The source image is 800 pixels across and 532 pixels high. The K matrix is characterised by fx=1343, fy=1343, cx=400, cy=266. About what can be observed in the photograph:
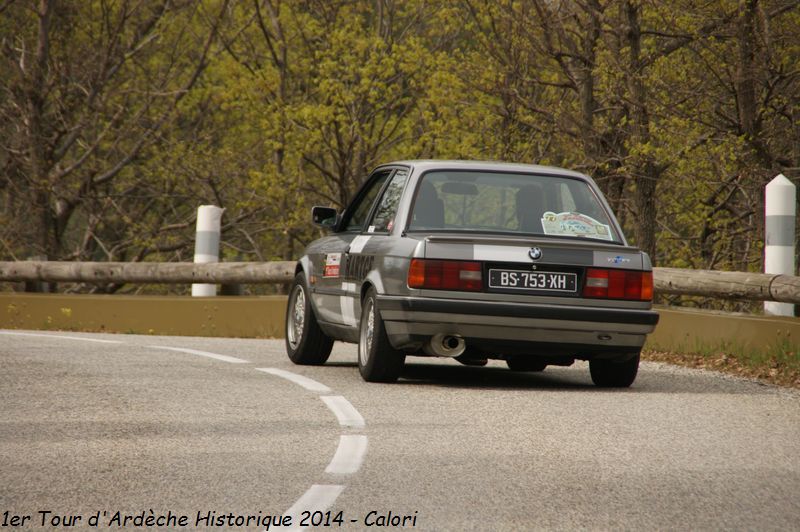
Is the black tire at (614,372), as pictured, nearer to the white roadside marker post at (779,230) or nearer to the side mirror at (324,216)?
the side mirror at (324,216)

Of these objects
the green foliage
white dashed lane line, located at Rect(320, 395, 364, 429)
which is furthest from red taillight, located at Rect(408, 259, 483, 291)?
the green foliage

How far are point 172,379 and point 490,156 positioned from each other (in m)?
17.4

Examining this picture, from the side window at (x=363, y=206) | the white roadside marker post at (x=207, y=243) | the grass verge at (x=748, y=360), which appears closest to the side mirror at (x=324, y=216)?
the side window at (x=363, y=206)

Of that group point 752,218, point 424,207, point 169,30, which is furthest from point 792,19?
point 169,30

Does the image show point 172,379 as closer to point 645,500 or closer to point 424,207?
point 424,207

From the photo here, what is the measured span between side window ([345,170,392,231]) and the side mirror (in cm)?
17

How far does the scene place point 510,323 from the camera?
9.61 metres

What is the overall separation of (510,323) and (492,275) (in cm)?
37

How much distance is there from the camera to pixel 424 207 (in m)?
10.3

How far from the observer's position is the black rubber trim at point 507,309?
376 inches

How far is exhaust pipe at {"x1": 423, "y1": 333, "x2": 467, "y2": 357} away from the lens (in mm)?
9703

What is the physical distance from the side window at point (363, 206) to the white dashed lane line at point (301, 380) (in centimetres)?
138

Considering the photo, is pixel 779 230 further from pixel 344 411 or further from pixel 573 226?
pixel 344 411

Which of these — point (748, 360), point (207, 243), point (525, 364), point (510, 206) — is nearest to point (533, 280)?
point (510, 206)
